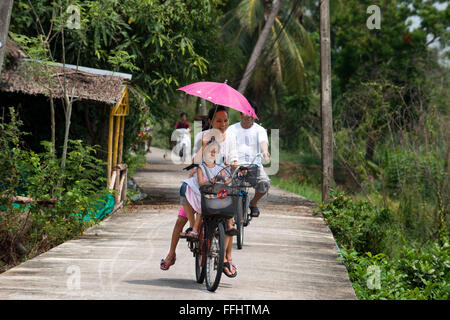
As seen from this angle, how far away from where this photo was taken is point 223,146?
7148 mm

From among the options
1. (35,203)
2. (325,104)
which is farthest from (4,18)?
(325,104)

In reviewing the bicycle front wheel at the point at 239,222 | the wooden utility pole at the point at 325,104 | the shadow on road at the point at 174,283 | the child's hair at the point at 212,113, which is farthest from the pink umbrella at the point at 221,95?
the wooden utility pole at the point at 325,104

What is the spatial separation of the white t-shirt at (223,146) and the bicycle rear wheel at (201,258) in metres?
0.71

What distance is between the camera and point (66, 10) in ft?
43.3

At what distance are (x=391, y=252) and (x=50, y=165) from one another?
20.5 feet

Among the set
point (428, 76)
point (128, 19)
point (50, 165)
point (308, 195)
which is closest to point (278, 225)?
point (50, 165)

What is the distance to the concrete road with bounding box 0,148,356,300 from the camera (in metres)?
7.02

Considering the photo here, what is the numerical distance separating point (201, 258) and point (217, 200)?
821 mm

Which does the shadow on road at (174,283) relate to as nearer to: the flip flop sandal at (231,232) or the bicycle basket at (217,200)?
the flip flop sandal at (231,232)

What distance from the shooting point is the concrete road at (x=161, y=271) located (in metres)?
7.02

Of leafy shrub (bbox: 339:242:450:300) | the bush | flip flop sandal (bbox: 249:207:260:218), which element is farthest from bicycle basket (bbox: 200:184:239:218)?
the bush

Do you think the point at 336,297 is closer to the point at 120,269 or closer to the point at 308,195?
the point at 120,269

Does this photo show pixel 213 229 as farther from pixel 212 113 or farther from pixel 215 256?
pixel 212 113

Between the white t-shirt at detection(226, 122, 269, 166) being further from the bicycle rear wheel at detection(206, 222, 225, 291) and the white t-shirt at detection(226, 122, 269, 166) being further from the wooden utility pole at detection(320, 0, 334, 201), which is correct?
the wooden utility pole at detection(320, 0, 334, 201)
